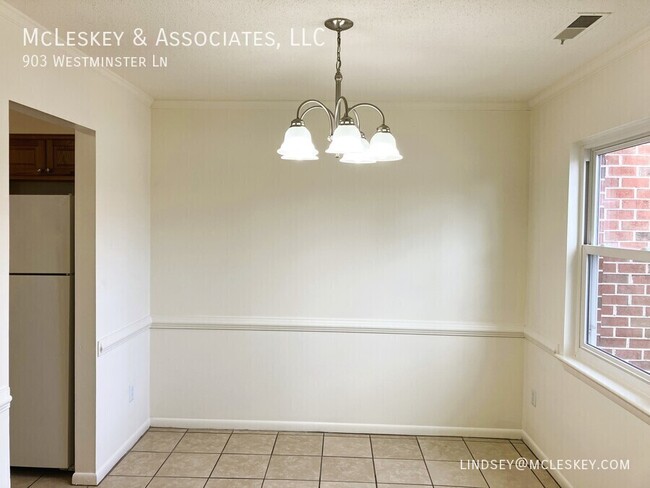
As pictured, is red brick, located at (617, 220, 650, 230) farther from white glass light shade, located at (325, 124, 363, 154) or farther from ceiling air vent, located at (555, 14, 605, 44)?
white glass light shade, located at (325, 124, 363, 154)

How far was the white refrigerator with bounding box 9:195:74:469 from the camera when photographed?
118 inches

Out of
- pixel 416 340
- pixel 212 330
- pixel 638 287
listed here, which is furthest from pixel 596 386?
pixel 212 330

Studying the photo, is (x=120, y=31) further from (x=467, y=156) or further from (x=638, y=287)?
(x=638, y=287)

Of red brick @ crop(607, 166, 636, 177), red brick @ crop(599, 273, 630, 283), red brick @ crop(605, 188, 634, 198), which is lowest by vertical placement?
red brick @ crop(599, 273, 630, 283)

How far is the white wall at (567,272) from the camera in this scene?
2330 millimetres

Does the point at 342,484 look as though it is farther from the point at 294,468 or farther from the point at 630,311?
the point at 630,311

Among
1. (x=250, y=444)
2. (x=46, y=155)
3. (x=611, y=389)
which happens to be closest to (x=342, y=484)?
(x=250, y=444)

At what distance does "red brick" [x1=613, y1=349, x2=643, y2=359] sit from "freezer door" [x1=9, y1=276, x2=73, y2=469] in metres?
3.12

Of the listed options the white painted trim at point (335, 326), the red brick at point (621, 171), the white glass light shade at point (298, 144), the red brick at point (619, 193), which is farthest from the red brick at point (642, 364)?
the white glass light shade at point (298, 144)

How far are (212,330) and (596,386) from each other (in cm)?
256

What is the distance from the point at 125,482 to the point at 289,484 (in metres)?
0.99

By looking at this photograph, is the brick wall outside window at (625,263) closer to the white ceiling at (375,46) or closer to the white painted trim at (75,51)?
the white ceiling at (375,46)

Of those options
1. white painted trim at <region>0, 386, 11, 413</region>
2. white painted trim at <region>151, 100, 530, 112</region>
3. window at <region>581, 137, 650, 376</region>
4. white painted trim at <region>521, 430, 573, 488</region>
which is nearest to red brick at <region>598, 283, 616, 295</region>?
window at <region>581, 137, 650, 376</region>

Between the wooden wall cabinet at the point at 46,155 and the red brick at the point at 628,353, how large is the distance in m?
3.48
